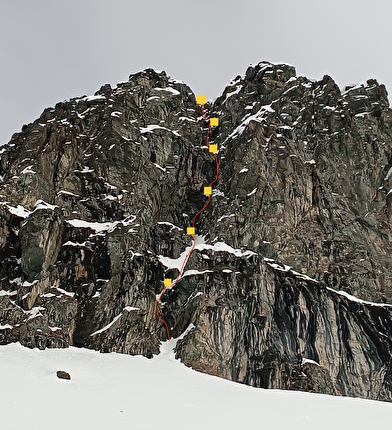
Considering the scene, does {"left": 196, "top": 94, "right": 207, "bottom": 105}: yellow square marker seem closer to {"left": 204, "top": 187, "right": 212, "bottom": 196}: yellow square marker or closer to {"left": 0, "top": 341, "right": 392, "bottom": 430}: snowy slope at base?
{"left": 204, "top": 187, "right": 212, "bottom": 196}: yellow square marker

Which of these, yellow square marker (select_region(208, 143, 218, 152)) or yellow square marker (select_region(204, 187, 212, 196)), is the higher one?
yellow square marker (select_region(208, 143, 218, 152))

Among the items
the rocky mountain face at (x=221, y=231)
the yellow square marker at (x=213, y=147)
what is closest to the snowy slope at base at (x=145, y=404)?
the rocky mountain face at (x=221, y=231)

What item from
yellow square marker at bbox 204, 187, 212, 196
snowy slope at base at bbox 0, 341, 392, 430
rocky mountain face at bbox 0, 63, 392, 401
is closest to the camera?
snowy slope at base at bbox 0, 341, 392, 430

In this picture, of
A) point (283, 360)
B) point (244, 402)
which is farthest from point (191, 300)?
point (244, 402)

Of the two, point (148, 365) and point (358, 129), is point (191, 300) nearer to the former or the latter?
point (148, 365)

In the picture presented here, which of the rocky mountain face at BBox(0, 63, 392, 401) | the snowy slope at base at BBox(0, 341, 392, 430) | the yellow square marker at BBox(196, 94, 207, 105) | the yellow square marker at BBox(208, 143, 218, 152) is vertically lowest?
the snowy slope at base at BBox(0, 341, 392, 430)

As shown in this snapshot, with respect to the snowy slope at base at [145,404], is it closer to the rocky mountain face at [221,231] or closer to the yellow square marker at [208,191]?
the rocky mountain face at [221,231]

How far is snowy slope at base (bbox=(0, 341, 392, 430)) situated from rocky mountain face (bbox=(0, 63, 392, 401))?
991 centimetres

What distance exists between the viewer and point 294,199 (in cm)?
4462

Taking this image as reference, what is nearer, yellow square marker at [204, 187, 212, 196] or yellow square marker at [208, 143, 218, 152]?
yellow square marker at [204, 187, 212, 196]

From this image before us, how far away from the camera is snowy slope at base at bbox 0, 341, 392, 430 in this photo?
11859 mm

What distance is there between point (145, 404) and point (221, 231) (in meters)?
28.3

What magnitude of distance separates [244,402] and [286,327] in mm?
21052

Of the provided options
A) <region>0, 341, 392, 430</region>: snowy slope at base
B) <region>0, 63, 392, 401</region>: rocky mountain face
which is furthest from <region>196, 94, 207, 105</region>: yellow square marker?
<region>0, 341, 392, 430</region>: snowy slope at base
